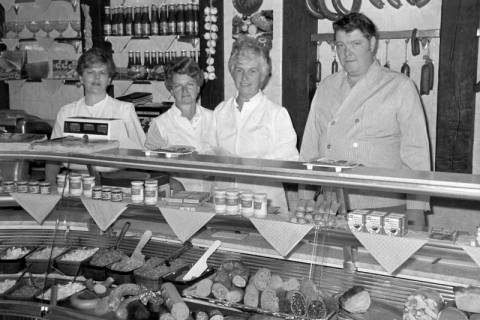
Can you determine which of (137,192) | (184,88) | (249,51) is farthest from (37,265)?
(249,51)

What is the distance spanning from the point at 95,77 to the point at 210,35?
2.07m

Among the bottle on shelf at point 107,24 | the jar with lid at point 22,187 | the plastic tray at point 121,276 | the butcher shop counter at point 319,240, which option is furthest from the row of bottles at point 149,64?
the plastic tray at point 121,276

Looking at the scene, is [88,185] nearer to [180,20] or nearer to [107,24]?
[180,20]

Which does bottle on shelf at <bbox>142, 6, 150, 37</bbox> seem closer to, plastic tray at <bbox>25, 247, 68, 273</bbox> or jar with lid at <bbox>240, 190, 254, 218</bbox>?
plastic tray at <bbox>25, 247, 68, 273</bbox>

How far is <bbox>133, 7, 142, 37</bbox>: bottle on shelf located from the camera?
6.37 m

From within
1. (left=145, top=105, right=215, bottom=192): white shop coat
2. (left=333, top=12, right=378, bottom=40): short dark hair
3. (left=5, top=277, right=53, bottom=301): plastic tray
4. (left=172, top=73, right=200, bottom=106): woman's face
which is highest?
(left=333, top=12, right=378, bottom=40): short dark hair

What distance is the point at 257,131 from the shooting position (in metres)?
3.70

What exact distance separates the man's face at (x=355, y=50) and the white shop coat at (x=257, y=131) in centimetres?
57

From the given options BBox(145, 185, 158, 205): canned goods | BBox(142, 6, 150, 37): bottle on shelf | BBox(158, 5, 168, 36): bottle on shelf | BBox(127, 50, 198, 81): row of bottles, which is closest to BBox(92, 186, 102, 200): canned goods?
BBox(145, 185, 158, 205): canned goods

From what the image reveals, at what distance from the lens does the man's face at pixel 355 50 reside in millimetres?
3250

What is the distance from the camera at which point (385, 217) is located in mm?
2326

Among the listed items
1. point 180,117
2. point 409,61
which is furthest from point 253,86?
point 409,61

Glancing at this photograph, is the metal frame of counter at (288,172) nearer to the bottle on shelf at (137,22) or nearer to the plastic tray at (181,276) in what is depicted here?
the plastic tray at (181,276)

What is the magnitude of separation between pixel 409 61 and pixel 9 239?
140 inches
